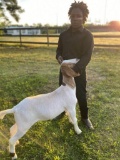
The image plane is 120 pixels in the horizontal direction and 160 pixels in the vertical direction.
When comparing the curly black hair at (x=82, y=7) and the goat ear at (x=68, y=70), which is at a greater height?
the curly black hair at (x=82, y=7)

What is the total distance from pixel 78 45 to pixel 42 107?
108 centimetres

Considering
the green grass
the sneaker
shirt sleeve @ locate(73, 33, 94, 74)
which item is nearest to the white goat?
shirt sleeve @ locate(73, 33, 94, 74)

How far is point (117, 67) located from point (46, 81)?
3052 mm

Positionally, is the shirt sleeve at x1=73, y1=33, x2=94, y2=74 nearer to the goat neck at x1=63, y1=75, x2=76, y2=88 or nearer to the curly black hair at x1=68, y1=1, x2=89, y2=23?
the goat neck at x1=63, y1=75, x2=76, y2=88

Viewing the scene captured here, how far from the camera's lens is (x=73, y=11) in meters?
3.74

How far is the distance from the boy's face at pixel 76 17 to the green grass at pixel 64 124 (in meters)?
1.65

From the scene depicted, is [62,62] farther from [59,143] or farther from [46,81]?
[46,81]

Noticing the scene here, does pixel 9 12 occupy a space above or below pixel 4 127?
above

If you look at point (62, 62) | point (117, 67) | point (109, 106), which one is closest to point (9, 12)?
point (117, 67)

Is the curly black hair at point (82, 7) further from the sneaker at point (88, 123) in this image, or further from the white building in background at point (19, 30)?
the white building in background at point (19, 30)

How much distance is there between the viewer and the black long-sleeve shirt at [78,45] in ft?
12.4

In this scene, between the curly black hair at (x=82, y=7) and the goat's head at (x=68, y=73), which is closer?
the goat's head at (x=68, y=73)

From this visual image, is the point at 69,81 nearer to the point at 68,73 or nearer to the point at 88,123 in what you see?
the point at 68,73

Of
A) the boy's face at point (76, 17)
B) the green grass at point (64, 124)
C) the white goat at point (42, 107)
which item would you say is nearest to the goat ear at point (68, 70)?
the white goat at point (42, 107)
